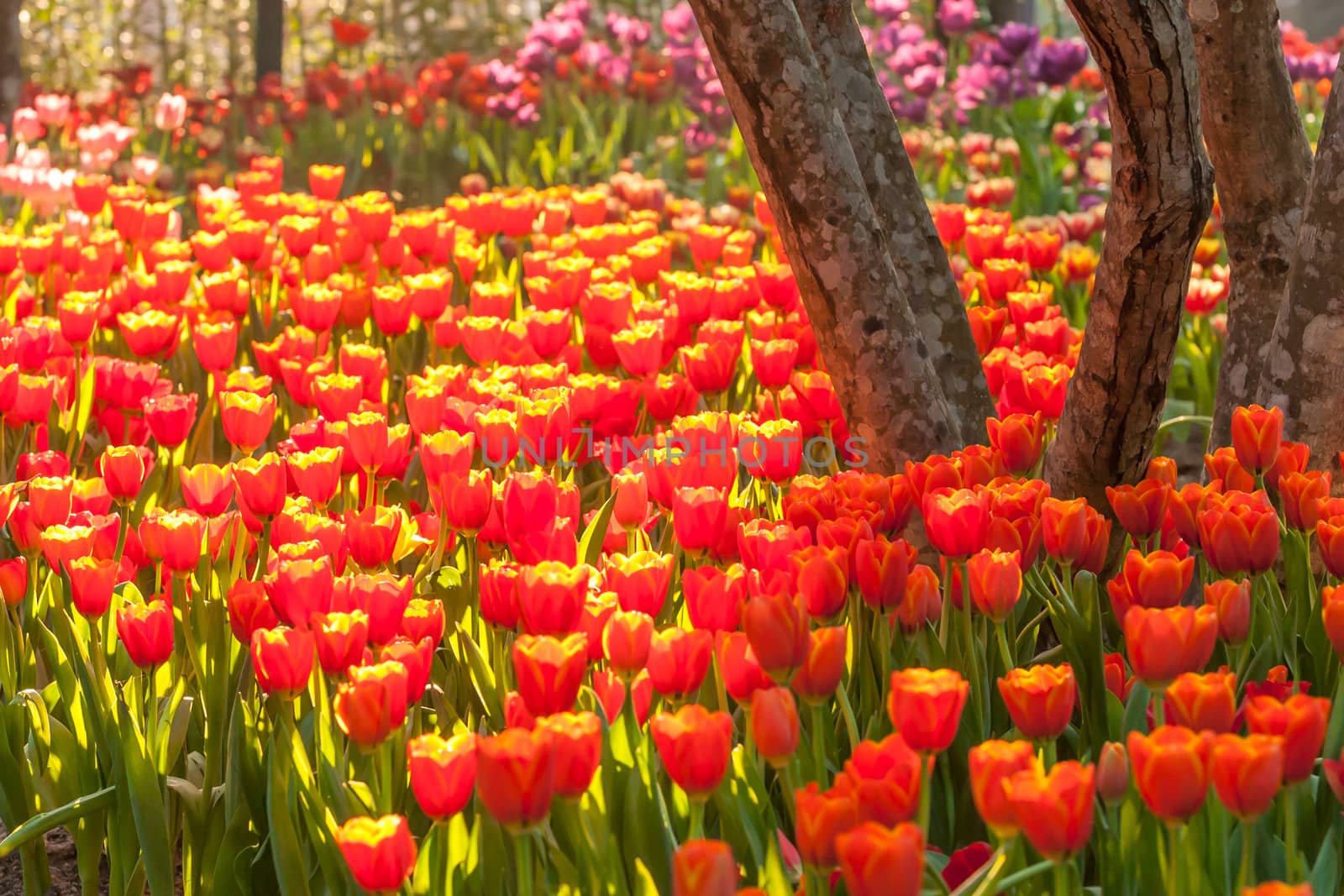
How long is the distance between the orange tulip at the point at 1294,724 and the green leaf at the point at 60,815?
121cm

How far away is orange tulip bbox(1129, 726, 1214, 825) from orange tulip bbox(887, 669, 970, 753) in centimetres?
16

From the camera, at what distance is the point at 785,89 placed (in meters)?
2.09

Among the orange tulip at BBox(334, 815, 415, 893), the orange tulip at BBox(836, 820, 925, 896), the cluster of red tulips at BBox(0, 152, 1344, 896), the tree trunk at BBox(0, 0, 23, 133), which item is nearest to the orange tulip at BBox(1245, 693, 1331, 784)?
the cluster of red tulips at BBox(0, 152, 1344, 896)

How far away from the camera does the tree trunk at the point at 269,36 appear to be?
977cm

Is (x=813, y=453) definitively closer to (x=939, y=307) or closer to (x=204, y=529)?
(x=939, y=307)

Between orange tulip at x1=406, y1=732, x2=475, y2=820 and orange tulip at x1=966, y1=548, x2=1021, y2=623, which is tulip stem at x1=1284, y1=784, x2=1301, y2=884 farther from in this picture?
orange tulip at x1=406, y1=732, x2=475, y2=820

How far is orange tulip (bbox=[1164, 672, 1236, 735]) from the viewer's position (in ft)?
4.04

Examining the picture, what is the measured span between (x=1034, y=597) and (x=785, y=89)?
31.5 inches

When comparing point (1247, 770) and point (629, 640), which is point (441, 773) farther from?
point (1247, 770)

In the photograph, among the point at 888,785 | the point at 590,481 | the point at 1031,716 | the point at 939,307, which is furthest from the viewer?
the point at 590,481

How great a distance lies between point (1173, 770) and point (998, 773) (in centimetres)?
14

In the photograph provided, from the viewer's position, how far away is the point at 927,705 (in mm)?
1248

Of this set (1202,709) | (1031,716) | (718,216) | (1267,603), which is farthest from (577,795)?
(718,216)

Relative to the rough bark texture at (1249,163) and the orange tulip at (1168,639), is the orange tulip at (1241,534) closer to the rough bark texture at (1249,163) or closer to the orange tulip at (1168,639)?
the orange tulip at (1168,639)
